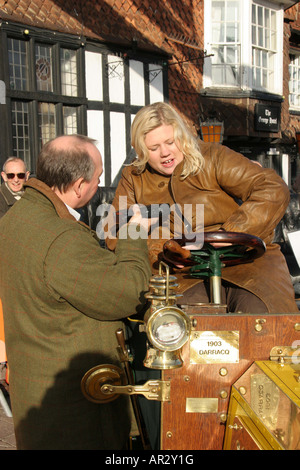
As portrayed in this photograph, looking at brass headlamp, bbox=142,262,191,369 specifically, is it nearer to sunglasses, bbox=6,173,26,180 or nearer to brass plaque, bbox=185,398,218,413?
brass plaque, bbox=185,398,218,413

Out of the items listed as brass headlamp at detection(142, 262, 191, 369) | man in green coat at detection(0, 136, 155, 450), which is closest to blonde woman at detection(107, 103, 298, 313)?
man in green coat at detection(0, 136, 155, 450)

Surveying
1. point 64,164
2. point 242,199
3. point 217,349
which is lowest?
point 217,349

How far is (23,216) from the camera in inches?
78.2

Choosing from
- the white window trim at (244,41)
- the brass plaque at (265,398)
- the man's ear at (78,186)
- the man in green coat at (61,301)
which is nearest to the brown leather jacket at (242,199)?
the man's ear at (78,186)

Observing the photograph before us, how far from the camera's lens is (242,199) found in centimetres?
267

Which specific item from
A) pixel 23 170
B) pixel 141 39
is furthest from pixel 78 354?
pixel 141 39

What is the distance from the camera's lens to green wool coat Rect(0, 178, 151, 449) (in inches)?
74.1

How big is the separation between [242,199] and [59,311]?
48.6 inches

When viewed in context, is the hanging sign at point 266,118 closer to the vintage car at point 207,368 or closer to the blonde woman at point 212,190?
the blonde woman at point 212,190

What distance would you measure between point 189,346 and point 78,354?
1.57ft

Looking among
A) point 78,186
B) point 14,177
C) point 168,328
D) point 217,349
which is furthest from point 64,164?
point 14,177

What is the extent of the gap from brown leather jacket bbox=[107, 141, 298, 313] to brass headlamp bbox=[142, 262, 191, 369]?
0.73 metres

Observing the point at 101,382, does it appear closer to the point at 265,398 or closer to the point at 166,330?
the point at 166,330

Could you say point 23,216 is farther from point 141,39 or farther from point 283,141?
point 283,141
